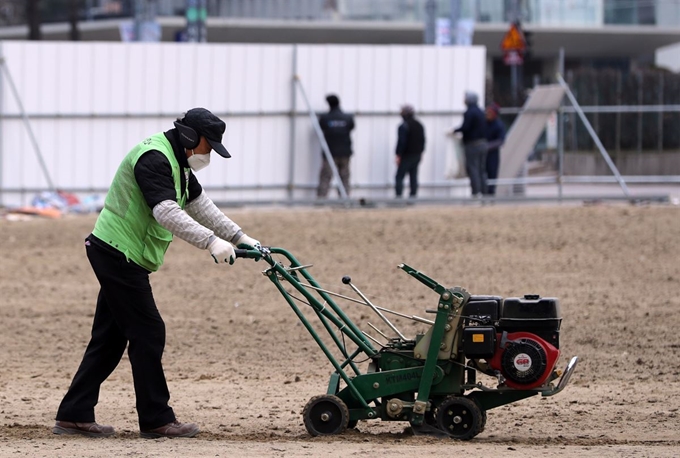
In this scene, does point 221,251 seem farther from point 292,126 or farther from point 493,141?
point 493,141

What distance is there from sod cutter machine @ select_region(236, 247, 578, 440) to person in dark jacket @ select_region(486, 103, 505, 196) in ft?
45.2

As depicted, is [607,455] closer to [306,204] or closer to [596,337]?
[596,337]

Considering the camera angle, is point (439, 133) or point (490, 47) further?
point (490, 47)

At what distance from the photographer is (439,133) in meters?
21.2

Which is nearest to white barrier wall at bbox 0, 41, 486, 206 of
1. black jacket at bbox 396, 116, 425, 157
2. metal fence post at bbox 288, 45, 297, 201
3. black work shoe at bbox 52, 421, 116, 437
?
metal fence post at bbox 288, 45, 297, 201

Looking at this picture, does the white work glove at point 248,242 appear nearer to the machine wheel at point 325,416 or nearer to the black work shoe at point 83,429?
the machine wheel at point 325,416

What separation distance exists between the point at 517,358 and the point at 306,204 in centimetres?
1234

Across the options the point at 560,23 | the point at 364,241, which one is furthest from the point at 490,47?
the point at 364,241

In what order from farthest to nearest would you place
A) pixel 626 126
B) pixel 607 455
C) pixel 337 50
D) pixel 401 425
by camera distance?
1. pixel 626 126
2. pixel 337 50
3. pixel 401 425
4. pixel 607 455

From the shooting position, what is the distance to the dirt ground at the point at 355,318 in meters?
7.20

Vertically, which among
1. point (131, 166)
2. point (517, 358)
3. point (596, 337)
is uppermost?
point (131, 166)

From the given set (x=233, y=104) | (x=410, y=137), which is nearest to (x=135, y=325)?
(x=410, y=137)

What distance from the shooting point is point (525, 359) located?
6.93m

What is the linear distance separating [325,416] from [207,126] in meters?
1.78
